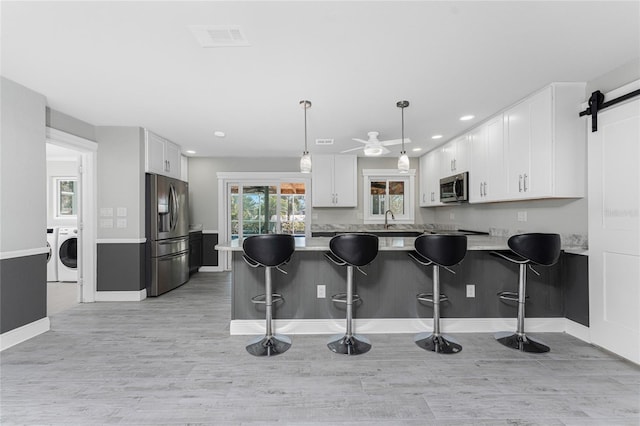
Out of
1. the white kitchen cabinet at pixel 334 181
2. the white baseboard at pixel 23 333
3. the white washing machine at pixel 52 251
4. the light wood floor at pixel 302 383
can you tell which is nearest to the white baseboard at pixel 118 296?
the white baseboard at pixel 23 333

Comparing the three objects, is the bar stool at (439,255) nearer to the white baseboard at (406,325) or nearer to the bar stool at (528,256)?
the white baseboard at (406,325)

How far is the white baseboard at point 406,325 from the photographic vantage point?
2930 millimetres

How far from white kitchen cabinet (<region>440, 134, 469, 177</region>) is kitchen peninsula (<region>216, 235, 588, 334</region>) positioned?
5.71ft

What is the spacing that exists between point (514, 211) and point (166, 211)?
493cm

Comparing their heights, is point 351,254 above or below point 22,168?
below

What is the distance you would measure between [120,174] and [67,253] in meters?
Result: 2.21

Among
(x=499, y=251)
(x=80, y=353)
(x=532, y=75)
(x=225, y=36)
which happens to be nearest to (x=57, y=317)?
(x=80, y=353)

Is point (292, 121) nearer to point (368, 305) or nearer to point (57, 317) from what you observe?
point (368, 305)

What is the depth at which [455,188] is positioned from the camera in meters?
4.34

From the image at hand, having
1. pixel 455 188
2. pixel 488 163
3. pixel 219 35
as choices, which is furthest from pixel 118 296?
pixel 488 163

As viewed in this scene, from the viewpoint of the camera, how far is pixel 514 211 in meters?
3.61

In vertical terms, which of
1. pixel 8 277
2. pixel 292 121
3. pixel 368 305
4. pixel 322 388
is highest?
pixel 292 121

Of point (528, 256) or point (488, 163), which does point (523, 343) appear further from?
point (488, 163)

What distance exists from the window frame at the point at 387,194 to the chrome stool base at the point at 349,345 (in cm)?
340
